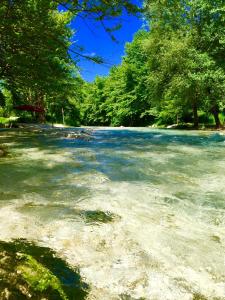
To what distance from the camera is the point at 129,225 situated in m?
4.91

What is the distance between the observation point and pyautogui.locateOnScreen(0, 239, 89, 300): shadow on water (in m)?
2.51

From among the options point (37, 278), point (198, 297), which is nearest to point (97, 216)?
point (198, 297)

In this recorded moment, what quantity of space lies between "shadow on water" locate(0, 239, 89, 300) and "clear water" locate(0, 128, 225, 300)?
0.15 metres

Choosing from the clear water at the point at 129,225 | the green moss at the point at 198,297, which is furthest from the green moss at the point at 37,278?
the green moss at the point at 198,297

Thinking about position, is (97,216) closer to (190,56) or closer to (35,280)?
(35,280)

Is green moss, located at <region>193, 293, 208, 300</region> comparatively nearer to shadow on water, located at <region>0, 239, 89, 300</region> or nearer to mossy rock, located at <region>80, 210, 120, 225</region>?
shadow on water, located at <region>0, 239, 89, 300</region>

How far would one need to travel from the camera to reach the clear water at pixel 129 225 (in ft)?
11.1

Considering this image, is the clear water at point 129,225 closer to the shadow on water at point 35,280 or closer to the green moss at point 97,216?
the green moss at point 97,216

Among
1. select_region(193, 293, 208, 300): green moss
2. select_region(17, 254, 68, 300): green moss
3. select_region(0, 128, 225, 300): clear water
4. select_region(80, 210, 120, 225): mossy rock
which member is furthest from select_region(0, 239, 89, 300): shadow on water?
select_region(80, 210, 120, 225): mossy rock

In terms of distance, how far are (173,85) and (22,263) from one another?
31.3m

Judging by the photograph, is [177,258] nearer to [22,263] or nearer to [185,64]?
[22,263]

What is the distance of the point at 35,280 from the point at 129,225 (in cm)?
241

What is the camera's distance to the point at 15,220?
4.96m

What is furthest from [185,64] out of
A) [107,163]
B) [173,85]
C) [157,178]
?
[157,178]
